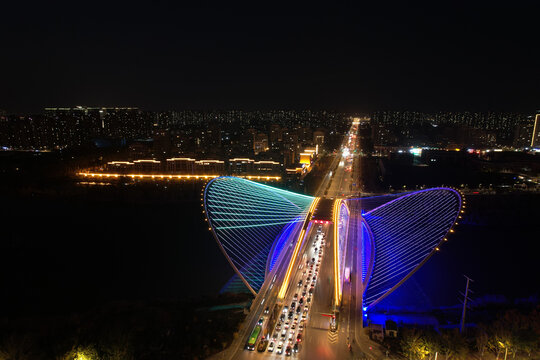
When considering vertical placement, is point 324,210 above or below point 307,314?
above

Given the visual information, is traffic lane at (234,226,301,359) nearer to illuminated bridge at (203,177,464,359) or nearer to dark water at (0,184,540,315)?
illuminated bridge at (203,177,464,359)

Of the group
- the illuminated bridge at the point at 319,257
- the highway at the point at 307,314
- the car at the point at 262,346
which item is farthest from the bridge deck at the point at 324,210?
the car at the point at 262,346

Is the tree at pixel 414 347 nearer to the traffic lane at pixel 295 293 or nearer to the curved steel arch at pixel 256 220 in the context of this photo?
the traffic lane at pixel 295 293

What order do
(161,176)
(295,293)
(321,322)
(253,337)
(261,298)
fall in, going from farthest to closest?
(161,176)
(295,293)
(261,298)
(321,322)
(253,337)

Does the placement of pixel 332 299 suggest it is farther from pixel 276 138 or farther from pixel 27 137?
pixel 27 137

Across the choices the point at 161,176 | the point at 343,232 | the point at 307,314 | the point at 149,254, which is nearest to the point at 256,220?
the point at 343,232

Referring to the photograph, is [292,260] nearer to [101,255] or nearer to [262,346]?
[262,346]

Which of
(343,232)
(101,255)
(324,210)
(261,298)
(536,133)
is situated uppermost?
(536,133)

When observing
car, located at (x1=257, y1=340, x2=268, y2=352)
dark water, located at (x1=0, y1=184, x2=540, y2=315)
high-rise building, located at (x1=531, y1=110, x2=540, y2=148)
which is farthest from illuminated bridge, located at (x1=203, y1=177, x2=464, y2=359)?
high-rise building, located at (x1=531, y1=110, x2=540, y2=148)
